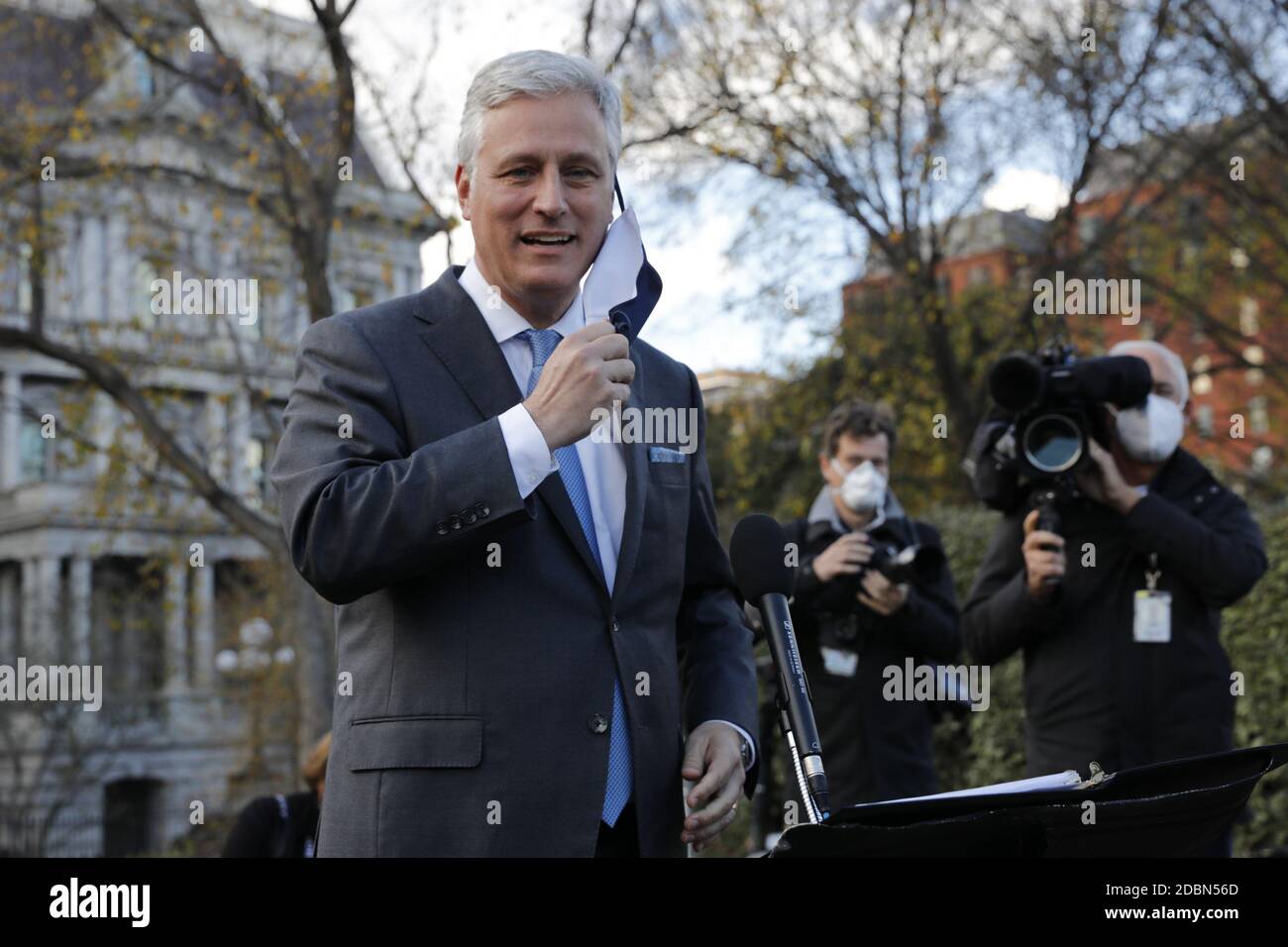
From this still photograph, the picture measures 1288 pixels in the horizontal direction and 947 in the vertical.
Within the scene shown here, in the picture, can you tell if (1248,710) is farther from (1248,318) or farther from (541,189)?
(1248,318)

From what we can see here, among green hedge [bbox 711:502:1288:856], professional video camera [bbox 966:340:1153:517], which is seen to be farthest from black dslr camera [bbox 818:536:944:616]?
green hedge [bbox 711:502:1288:856]

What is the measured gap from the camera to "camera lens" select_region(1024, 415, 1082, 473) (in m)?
4.54

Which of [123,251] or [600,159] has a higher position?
[123,251]

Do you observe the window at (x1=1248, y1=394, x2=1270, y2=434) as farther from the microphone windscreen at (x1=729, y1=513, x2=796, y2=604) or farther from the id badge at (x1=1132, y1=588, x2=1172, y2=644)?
the microphone windscreen at (x1=729, y1=513, x2=796, y2=604)

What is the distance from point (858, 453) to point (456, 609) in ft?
12.2

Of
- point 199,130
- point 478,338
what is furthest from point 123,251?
point 478,338

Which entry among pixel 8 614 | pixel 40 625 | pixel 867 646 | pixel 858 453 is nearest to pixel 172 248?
pixel 858 453

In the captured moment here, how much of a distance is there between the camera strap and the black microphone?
221 centimetres

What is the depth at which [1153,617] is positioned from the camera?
15.0 ft

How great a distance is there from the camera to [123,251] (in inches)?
654
